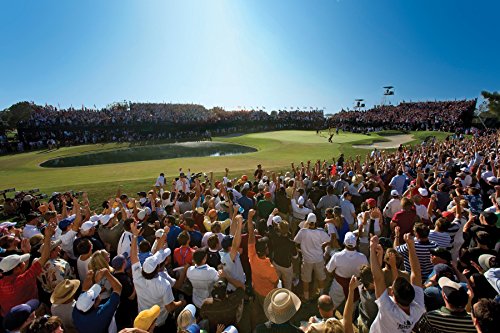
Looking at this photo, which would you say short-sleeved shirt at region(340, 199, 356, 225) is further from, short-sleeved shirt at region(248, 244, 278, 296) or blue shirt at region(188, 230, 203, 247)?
blue shirt at region(188, 230, 203, 247)

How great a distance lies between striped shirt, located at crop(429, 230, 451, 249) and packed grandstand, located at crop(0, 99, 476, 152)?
124ft

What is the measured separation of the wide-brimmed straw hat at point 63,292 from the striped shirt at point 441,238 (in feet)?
18.1

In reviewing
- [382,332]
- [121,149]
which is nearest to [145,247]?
[382,332]

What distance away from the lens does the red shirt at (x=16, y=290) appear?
4055 mm

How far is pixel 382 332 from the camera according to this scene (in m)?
3.10

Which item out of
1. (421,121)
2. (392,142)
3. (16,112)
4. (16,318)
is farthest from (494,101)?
(16,112)

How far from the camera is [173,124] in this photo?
47469 mm

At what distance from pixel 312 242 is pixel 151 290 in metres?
3.19

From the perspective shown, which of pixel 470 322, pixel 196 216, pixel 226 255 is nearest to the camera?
pixel 470 322

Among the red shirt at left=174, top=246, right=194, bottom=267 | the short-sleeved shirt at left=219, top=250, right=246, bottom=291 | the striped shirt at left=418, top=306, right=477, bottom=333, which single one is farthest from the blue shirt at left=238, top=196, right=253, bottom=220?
the striped shirt at left=418, top=306, right=477, bottom=333

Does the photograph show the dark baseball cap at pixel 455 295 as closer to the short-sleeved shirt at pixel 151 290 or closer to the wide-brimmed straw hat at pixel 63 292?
the short-sleeved shirt at pixel 151 290

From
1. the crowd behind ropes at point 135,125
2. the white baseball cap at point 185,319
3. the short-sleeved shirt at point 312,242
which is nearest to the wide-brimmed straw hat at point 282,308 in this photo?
the white baseball cap at point 185,319

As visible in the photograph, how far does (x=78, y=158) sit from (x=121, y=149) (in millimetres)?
5503

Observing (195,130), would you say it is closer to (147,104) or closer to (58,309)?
(147,104)
